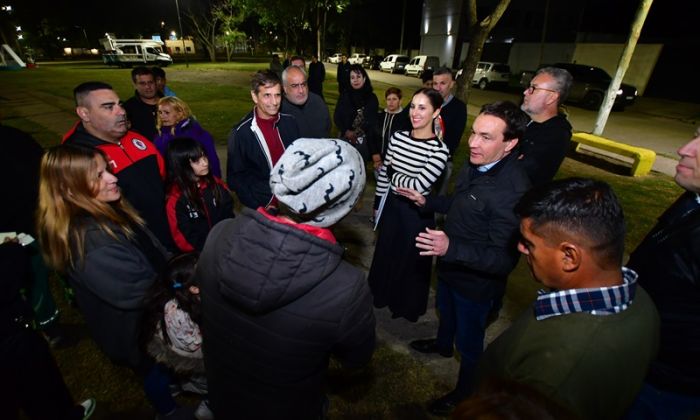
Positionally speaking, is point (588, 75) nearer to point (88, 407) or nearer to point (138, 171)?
point (138, 171)

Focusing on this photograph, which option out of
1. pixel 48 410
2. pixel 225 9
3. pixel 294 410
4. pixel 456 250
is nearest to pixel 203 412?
pixel 48 410

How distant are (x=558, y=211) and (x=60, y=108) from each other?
16.8 m

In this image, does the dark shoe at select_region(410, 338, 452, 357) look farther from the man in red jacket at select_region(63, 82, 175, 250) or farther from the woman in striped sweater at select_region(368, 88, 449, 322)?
the man in red jacket at select_region(63, 82, 175, 250)

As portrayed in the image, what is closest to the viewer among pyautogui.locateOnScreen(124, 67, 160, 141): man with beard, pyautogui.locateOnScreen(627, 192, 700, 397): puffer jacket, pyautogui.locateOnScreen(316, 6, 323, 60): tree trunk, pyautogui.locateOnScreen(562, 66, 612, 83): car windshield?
pyautogui.locateOnScreen(627, 192, 700, 397): puffer jacket

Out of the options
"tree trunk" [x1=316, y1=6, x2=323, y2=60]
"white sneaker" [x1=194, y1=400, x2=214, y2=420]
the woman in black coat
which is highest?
"tree trunk" [x1=316, y1=6, x2=323, y2=60]

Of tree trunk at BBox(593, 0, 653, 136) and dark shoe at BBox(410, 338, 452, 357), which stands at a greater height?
tree trunk at BBox(593, 0, 653, 136)

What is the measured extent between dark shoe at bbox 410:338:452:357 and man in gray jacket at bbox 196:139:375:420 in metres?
1.88

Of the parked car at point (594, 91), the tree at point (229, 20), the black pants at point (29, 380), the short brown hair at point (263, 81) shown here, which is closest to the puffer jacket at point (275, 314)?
the black pants at point (29, 380)

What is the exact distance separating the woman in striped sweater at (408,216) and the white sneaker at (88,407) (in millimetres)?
2468

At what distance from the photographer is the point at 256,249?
112cm

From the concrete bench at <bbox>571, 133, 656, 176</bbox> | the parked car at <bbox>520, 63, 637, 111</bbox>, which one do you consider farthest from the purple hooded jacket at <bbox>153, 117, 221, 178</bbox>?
the parked car at <bbox>520, 63, 637, 111</bbox>

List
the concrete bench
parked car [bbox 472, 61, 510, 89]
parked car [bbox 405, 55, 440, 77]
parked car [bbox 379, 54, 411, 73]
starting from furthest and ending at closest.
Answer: parked car [bbox 379, 54, 411, 73] < parked car [bbox 405, 55, 440, 77] < parked car [bbox 472, 61, 510, 89] < the concrete bench

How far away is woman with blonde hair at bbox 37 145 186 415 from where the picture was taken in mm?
1740

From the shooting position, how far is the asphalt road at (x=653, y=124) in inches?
388
